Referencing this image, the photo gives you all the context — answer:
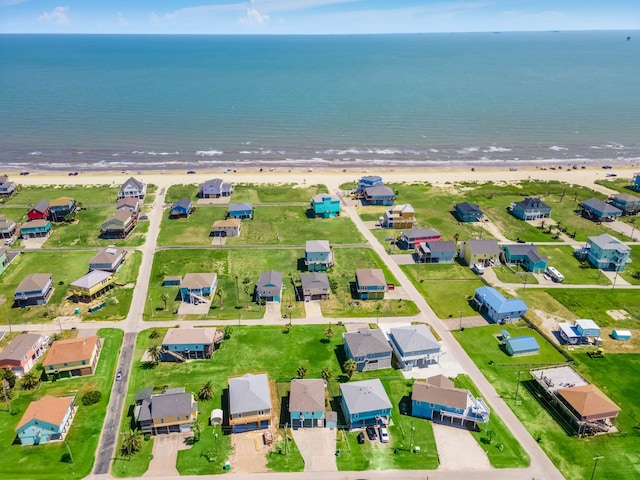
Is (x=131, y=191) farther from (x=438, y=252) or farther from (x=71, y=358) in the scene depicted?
(x=438, y=252)

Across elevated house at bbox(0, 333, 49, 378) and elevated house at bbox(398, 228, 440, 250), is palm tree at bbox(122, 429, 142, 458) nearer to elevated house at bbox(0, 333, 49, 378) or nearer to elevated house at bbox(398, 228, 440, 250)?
elevated house at bbox(0, 333, 49, 378)

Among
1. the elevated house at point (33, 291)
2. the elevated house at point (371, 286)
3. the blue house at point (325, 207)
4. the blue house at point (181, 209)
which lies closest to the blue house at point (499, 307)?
the elevated house at point (371, 286)

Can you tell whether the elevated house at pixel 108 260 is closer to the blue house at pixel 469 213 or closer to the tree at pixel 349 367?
the tree at pixel 349 367

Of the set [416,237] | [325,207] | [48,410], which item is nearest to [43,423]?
[48,410]

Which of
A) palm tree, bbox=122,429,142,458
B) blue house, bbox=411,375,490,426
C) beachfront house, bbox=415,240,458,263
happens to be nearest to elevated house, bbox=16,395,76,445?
palm tree, bbox=122,429,142,458

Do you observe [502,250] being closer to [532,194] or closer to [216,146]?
[532,194]
